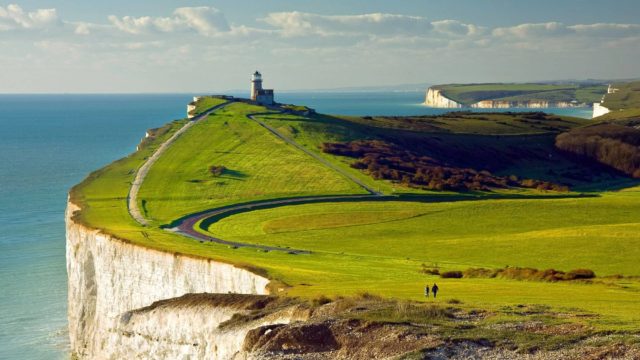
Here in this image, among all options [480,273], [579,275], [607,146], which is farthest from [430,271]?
[607,146]

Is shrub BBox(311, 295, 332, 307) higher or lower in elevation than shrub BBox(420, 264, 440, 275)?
higher


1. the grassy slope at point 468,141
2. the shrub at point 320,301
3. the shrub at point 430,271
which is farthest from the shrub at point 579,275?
the grassy slope at point 468,141

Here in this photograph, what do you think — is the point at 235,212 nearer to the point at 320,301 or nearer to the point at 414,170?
the point at 414,170

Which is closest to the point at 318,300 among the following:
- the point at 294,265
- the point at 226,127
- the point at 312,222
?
the point at 294,265

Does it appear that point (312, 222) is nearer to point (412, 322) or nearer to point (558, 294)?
point (558, 294)

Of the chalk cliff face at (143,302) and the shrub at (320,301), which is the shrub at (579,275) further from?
the chalk cliff face at (143,302)

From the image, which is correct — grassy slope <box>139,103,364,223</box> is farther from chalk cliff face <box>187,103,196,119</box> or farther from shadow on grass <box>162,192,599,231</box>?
chalk cliff face <box>187,103,196,119</box>

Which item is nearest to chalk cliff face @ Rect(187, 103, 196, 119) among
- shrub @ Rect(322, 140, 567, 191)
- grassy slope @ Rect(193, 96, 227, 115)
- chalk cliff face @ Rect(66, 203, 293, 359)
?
grassy slope @ Rect(193, 96, 227, 115)
